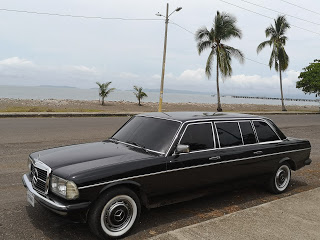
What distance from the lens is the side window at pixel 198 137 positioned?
4500 mm

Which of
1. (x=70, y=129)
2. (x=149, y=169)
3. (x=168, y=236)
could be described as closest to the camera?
(x=168, y=236)

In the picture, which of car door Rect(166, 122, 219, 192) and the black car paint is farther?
car door Rect(166, 122, 219, 192)

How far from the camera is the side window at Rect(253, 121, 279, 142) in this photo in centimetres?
550

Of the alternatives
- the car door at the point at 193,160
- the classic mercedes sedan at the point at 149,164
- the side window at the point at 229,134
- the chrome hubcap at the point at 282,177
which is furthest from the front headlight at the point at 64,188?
the chrome hubcap at the point at 282,177

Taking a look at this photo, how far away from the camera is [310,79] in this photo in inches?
1559

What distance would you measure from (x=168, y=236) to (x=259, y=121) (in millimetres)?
3031

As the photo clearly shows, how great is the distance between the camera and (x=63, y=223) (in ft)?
13.4

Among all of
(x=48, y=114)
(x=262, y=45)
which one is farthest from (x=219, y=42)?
(x=48, y=114)

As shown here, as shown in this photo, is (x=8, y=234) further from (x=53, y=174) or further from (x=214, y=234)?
(x=214, y=234)

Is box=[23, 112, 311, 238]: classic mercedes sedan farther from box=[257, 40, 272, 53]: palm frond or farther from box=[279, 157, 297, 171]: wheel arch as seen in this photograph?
box=[257, 40, 272, 53]: palm frond

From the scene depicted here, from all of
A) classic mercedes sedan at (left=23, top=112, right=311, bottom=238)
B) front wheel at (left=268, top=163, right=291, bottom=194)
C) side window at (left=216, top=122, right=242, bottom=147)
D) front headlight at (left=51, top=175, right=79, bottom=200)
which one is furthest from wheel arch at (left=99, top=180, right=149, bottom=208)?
front wheel at (left=268, top=163, right=291, bottom=194)

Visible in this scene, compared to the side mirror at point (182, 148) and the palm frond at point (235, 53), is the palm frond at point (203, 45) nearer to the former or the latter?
the palm frond at point (235, 53)

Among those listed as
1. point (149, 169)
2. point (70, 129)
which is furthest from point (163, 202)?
point (70, 129)

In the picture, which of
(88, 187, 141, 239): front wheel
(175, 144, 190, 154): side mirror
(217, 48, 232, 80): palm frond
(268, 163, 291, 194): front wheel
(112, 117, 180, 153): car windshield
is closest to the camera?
(88, 187, 141, 239): front wheel
